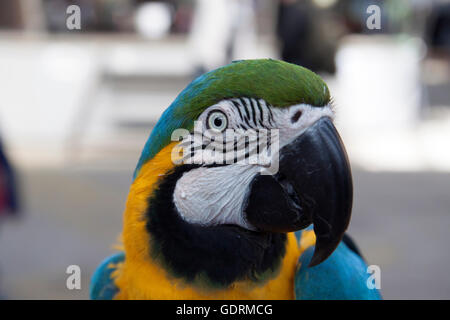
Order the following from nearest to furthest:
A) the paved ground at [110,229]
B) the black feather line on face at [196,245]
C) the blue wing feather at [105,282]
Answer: the black feather line on face at [196,245]
the blue wing feather at [105,282]
the paved ground at [110,229]

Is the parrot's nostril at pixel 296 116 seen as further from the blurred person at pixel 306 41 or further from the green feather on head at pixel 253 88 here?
the blurred person at pixel 306 41

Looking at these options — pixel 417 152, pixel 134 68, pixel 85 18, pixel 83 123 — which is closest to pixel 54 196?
pixel 83 123

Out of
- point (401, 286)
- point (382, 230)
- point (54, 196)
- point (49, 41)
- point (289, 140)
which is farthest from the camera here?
point (49, 41)

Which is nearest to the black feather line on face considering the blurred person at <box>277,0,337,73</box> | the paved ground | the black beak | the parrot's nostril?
the black beak

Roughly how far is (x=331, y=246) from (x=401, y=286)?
113 inches

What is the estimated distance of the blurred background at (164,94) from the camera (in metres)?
5.16

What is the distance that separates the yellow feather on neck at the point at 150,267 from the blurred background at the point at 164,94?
324 centimetres

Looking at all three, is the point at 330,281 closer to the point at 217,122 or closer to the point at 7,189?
the point at 217,122

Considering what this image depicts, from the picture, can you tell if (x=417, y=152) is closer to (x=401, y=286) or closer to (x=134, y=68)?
(x=401, y=286)

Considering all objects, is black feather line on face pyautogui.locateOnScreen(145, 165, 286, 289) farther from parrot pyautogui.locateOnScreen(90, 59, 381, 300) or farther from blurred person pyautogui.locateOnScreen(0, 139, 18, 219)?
blurred person pyautogui.locateOnScreen(0, 139, 18, 219)

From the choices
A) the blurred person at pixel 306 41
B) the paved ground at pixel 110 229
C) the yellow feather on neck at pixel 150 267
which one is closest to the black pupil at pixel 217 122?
the yellow feather on neck at pixel 150 267

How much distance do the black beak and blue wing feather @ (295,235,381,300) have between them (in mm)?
237

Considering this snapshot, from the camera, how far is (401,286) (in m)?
3.84

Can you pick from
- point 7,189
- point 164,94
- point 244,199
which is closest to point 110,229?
point 7,189
